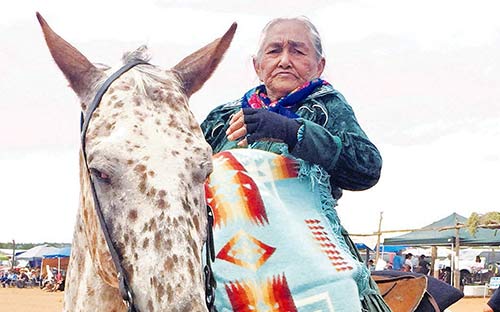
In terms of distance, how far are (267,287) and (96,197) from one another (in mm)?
1006

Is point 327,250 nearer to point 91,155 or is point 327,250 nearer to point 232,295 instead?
point 232,295

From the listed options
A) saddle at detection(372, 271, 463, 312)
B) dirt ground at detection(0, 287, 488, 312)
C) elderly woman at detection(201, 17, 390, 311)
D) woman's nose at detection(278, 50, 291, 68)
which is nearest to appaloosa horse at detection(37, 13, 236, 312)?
elderly woman at detection(201, 17, 390, 311)

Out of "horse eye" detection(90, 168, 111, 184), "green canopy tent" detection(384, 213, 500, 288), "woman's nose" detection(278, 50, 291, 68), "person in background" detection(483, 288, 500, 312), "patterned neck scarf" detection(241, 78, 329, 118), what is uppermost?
"green canopy tent" detection(384, 213, 500, 288)

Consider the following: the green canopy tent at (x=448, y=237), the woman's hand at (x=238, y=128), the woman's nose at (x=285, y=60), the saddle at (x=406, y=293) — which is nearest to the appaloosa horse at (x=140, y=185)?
the woman's hand at (x=238, y=128)

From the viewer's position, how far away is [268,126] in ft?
10.9

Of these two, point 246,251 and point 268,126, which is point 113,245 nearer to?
point 246,251

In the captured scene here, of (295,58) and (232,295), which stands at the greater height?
(295,58)

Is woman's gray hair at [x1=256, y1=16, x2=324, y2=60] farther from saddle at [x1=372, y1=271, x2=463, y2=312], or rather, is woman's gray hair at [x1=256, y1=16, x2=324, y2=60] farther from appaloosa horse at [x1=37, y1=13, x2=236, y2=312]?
saddle at [x1=372, y1=271, x2=463, y2=312]

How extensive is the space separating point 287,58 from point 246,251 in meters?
1.21

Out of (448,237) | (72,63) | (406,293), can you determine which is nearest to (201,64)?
(72,63)

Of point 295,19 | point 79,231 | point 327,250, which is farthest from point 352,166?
point 79,231

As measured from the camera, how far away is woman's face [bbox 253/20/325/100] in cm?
408

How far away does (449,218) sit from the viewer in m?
32.0

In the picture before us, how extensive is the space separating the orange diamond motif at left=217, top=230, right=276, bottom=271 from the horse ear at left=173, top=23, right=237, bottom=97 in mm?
722
